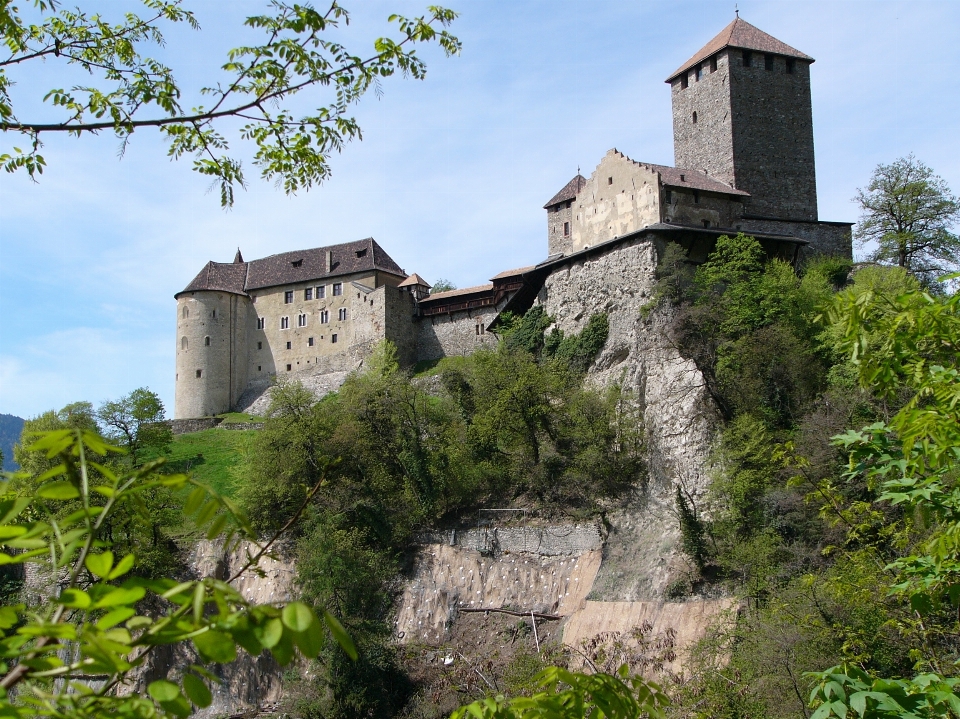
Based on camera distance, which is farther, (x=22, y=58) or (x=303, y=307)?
(x=303, y=307)

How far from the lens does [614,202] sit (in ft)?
124

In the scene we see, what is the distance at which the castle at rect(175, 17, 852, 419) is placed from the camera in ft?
122

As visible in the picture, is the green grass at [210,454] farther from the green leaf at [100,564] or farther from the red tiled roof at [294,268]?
the green leaf at [100,564]

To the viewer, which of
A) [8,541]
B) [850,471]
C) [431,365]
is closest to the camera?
[8,541]

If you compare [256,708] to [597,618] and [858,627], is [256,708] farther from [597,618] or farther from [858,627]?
[858,627]

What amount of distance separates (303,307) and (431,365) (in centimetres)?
1083

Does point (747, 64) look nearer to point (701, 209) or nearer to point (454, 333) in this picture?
point (701, 209)

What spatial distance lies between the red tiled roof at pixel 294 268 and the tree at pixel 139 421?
1548 cm

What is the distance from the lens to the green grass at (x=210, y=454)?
45719 millimetres

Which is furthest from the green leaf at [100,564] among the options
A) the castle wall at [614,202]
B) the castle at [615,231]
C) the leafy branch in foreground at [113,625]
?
the castle wall at [614,202]

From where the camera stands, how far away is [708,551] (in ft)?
78.6

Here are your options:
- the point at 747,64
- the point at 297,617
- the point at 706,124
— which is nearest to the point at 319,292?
the point at 706,124

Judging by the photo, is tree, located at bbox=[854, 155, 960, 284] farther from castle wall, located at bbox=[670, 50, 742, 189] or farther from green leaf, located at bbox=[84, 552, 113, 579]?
green leaf, located at bbox=[84, 552, 113, 579]

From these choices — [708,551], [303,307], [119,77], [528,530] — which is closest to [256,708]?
[528,530]
